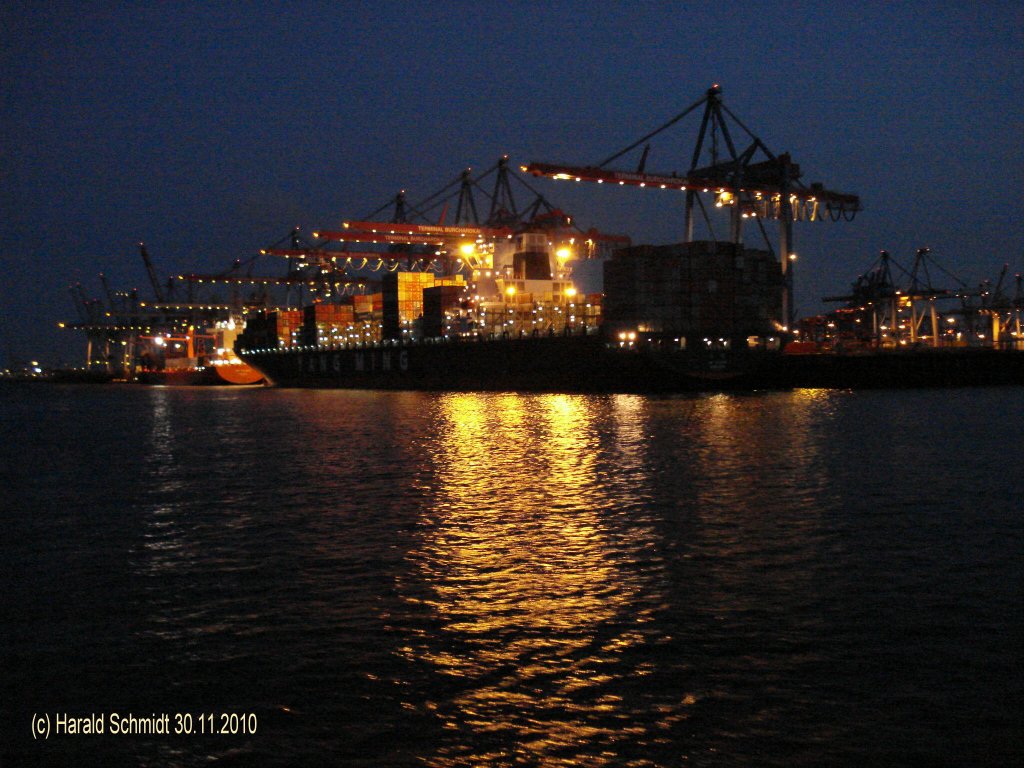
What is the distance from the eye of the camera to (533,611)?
11555mm

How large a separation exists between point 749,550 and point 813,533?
208cm

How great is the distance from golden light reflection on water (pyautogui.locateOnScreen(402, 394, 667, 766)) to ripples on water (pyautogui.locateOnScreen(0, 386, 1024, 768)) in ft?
0.17

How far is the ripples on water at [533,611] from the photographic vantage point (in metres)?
7.94

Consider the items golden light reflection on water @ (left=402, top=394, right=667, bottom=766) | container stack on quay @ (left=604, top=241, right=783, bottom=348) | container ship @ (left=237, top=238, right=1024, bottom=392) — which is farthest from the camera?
container ship @ (left=237, top=238, right=1024, bottom=392)

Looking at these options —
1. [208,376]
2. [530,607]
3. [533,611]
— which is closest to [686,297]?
[530,607]

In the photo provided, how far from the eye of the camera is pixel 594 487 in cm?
2236

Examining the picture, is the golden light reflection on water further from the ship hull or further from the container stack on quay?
the ship hull

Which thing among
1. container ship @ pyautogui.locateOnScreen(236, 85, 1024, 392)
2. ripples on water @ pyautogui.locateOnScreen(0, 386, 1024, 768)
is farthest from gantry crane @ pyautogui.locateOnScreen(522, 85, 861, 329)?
ripples on water @ pyautogui.locateOnScreen(0, 386, 1024, 768)

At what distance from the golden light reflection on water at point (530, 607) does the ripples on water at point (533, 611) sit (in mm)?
51

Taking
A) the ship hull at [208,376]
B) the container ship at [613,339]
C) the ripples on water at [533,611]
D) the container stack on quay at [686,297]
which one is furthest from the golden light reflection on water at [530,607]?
the ship hull at [208,376]

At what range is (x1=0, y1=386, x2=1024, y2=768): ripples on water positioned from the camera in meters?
7.94

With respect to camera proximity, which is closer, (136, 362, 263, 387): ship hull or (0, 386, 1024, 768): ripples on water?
(0, 386, 1024, 768): ripples on water

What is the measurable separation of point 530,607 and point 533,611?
0.65ft

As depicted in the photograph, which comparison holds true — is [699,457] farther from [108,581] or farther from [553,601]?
[108,581]
